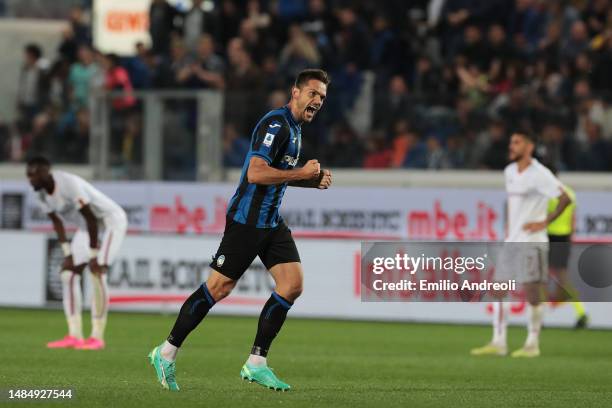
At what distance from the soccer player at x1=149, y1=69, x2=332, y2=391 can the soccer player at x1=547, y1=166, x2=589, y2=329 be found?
24.4 ft

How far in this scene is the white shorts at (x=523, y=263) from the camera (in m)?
15.7

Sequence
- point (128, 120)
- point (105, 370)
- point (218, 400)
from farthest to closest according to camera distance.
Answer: point (128, 120) → point (105, 370) → point (218, 400)

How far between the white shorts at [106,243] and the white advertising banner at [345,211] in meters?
6.38

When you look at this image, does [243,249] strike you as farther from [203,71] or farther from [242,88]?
[203,71]

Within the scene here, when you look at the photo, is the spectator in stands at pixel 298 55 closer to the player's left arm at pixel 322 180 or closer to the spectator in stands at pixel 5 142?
the spectator in stands at pixel 5 142

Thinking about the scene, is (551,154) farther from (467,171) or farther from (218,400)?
(218,400)

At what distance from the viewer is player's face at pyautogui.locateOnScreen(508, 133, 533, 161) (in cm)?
1563

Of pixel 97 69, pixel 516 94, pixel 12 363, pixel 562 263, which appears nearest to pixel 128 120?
pixel 97 69

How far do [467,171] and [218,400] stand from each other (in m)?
12.5

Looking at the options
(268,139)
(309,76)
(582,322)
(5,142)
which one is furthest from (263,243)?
(5,142)

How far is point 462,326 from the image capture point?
67.6ft

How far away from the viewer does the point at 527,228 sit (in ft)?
51.0

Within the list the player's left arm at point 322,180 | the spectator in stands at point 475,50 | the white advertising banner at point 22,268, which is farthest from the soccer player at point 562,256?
the white advertising banner at point 22,268

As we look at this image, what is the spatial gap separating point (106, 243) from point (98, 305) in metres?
0.69
